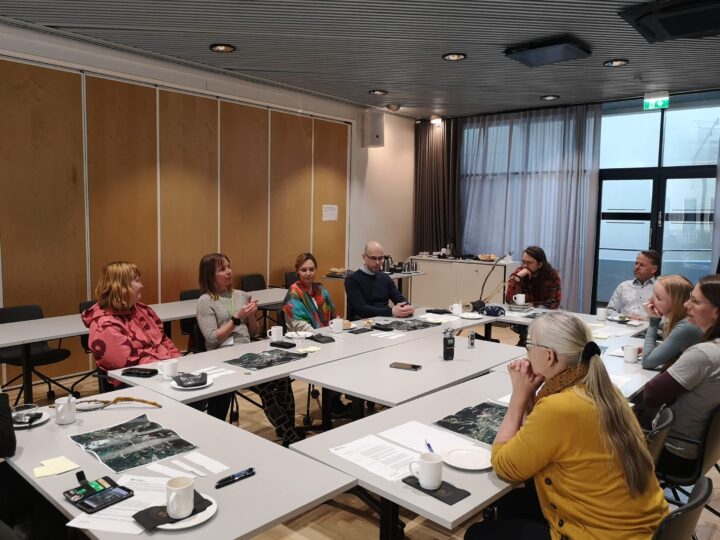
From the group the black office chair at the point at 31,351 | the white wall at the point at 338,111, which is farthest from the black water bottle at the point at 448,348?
the white wall at the point at 338,111

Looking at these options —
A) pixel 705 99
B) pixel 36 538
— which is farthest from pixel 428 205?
pixel 36 538

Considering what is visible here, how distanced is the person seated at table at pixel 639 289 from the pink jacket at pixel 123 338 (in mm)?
3767

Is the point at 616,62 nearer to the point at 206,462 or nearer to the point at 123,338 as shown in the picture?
the point at 123,338

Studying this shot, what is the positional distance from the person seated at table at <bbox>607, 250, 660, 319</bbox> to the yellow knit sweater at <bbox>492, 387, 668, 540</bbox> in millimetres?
3599

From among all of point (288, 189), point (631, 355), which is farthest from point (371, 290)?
point (288, 189)

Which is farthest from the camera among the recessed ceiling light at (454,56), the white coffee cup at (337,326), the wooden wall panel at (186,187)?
the wooden wall panel at (186,187)

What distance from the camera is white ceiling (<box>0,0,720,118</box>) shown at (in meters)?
3.97

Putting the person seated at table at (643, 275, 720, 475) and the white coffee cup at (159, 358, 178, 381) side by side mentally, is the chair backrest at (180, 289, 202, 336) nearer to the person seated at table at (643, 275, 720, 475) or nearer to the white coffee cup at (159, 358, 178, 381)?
the white coffee cup at (159, 358, 178, 381)

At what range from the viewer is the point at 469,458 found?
1929mm

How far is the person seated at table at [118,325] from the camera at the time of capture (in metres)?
3.14

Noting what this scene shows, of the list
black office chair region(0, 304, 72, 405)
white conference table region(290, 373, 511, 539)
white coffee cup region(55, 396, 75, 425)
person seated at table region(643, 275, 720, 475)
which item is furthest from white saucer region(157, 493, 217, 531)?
→ black office chair region(0, 304, 72, 405)

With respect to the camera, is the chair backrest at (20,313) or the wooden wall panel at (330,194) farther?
the wooden wall panel at (330,194)

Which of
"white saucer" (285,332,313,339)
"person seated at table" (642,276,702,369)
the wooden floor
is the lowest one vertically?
the wooden floor

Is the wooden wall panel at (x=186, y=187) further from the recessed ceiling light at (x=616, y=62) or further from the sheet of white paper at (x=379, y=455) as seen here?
the sheet of white paper at (x=379, y=455)
